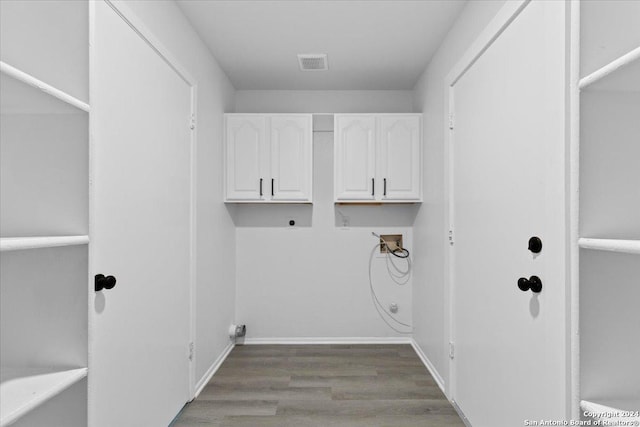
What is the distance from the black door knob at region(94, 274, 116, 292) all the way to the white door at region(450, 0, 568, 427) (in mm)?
1727

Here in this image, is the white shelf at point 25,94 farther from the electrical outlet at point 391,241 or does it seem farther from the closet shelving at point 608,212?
the electrical outlet at point 391,241

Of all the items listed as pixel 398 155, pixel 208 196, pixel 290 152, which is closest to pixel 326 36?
pixel 290 152

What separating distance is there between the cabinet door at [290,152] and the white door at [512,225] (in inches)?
58.2

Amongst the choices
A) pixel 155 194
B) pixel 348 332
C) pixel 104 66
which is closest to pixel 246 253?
pixel 348 332

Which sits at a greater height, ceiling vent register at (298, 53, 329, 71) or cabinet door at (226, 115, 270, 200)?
ceiling vent register at (298, 53, 329, 71)

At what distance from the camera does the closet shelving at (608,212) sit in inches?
40.6

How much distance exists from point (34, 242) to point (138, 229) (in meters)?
1.06

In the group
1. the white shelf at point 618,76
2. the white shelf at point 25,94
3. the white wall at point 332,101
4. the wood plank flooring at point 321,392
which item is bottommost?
the wood plank flooring at point 321,392

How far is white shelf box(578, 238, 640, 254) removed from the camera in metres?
0.87

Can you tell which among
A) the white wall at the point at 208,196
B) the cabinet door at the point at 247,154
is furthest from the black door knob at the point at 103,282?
the cabinet door at the point at 247,154

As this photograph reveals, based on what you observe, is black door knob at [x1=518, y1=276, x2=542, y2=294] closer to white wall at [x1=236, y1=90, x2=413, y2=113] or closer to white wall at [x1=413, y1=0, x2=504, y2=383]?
white wall at [x1=413, y1=0, x2=504, y2=383]

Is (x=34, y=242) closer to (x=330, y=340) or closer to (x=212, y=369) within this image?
(x=212, y=369)

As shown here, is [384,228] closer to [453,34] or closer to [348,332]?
[348,332]

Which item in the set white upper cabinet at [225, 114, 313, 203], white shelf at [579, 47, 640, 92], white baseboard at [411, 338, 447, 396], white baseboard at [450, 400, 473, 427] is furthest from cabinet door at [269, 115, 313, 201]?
white shelf at [579, 47, 640, 92]
